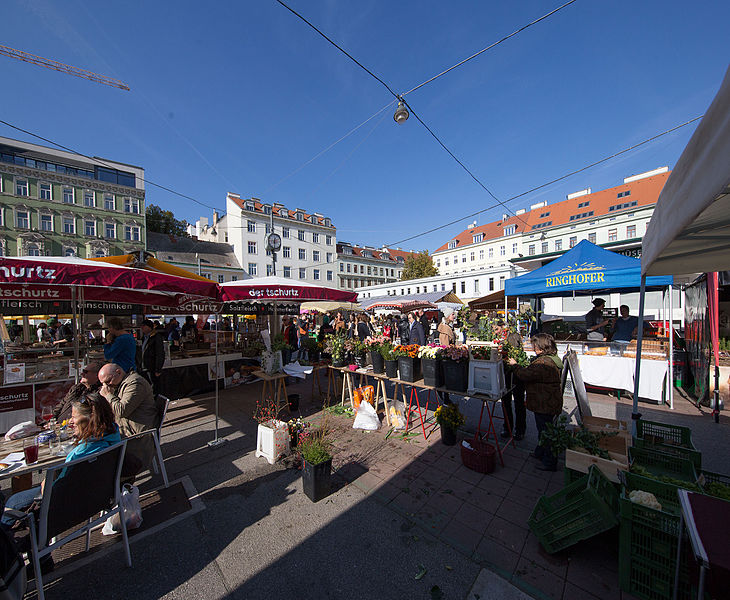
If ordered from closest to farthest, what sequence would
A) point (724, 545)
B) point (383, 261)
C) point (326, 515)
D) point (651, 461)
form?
point (724, 545) → point (651, 461) → point (326, 515) → point (383, 261)

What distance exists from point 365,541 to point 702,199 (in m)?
3.33

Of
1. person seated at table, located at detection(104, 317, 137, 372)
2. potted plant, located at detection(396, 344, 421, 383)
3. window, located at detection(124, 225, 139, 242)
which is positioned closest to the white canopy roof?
potted plant, located at detection(396, 344, 421, 383)

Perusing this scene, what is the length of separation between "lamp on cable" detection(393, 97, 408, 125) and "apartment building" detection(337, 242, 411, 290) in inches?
1638

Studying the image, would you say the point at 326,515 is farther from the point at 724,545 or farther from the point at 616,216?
the point at 616,216

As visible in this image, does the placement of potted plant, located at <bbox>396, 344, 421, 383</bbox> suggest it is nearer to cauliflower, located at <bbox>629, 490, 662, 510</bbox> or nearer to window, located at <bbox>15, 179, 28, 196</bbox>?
cauliflower, located at <bbox>629, 490, 662, 510</bbox>

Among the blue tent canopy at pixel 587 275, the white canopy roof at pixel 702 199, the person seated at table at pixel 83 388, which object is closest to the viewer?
the white canopy roof at pixel 702 199

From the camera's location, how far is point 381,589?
2188 millimetres

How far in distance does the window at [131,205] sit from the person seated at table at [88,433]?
3988 centimetres

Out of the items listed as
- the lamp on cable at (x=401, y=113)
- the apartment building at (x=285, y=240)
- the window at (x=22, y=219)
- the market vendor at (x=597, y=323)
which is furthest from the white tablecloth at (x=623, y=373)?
Answer: the window at (x=22, y=219)

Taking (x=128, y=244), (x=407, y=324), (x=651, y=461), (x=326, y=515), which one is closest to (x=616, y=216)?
(x=407, y=324)

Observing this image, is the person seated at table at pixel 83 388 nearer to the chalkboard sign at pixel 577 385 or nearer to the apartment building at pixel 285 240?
the chalkboard sign at pixel 577 385

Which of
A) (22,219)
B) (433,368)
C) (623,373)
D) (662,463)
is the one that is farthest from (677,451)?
(22,219)

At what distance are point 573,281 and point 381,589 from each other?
705 cm

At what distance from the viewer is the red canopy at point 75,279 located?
9.88 ft
